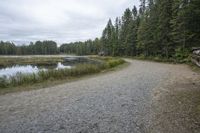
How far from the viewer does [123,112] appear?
230 inches

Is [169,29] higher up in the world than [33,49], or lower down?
higher up

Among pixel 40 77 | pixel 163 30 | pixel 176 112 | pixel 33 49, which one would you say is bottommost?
pixel 40 77

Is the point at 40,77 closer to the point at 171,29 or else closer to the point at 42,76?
the point at 42,76

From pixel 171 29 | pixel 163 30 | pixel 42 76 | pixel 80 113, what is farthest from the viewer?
pixel 163 30

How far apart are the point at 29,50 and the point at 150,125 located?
143 meters

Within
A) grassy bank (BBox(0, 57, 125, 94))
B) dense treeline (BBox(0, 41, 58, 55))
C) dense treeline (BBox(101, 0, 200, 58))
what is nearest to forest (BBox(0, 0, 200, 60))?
dense treeline (BBox(101, 0, 200, 58))

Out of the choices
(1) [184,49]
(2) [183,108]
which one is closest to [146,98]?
(2) [183,108]

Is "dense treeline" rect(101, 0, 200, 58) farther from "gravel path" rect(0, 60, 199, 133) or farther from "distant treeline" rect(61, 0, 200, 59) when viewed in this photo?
"gravel path" rect(0, 60, 199, 133)

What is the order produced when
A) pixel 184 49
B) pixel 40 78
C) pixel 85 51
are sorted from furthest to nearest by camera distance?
pixel 85 51
pixel 184 49
pixel 40 78

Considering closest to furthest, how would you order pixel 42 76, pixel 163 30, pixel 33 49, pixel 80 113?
pixel 80 113
pixel 42 76
pixel 163 30
pixel 33 49

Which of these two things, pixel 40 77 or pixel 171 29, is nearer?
pixel 40 77

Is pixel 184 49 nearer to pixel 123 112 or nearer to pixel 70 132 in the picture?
pixel 123 112

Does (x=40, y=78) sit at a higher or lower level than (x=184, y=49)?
lower

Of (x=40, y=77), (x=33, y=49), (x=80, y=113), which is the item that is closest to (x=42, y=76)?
→ (x=40, y=77)
